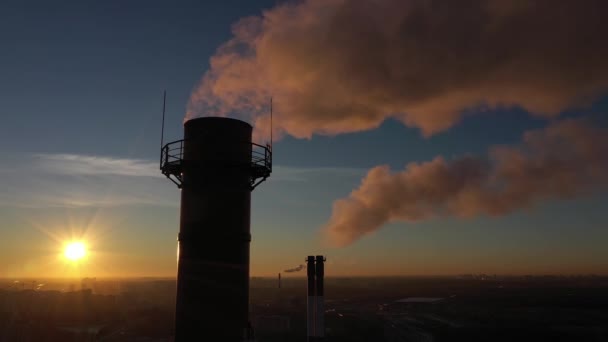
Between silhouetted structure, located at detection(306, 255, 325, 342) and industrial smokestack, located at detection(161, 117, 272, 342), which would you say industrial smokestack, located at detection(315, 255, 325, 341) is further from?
industrial smokestack, located at detection(161, 117, 272, 342)

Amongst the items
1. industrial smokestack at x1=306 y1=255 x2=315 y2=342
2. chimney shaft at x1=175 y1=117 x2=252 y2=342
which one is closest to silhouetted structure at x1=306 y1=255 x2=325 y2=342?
industrial smokestack at x1=306 y1=255 x2=315 y2=342

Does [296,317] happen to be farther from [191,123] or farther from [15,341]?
[191,123]

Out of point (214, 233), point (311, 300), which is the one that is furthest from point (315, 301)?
point (214, 233)

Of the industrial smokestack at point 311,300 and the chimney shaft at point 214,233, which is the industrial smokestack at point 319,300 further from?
the chimney shaft at point 214,233

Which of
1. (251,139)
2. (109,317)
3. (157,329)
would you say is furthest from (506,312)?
(251,139)

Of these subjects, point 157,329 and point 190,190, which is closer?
point 190,190

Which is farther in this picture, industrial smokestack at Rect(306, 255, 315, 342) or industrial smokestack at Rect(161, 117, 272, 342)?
industrial smokestack at Rect(306, 255, 315, 342)
